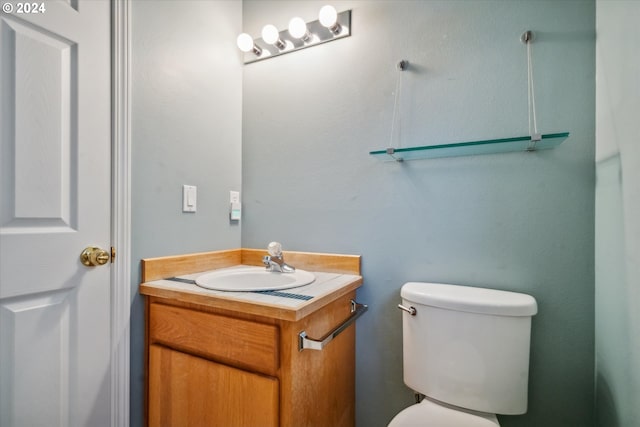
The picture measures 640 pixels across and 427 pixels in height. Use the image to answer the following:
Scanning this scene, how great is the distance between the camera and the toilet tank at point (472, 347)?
92 cm

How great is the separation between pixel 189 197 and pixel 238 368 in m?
0.72

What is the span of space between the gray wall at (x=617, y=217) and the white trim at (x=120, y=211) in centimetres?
149

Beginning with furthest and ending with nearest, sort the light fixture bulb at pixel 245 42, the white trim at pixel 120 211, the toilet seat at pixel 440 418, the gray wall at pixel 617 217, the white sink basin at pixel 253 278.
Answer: the light fixture bulb at pixel 245 42 < the white sink basin at pixel 253 278 < the white trim at pixel 120 211 < the toilet seat at pixel 440 418 < the gray wall at pixel 617 217

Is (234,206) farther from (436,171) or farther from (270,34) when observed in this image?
(436,171)

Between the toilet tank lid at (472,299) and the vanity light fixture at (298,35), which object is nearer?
the toilet tank lid at (472,299)

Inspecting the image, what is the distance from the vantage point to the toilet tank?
0.92m

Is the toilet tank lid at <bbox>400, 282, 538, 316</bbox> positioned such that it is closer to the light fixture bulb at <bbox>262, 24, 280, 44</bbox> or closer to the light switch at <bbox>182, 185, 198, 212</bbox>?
the light switch at <bbox>182, 185, 198, 212</bbox>

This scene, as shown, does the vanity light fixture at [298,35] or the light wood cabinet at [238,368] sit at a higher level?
the vanity light fixture at [298,35]

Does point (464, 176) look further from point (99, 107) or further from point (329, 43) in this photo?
point (99, 107)

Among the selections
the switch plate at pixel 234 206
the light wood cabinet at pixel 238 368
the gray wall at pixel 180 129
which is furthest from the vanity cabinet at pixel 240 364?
the switch plate at pixel 234 206

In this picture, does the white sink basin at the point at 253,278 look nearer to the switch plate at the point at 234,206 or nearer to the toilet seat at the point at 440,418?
the switch plate at the point at 234,206

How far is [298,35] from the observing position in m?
1.33

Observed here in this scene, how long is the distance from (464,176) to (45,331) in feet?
4.79

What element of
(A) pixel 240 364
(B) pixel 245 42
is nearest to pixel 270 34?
(B) pixel 245 42
